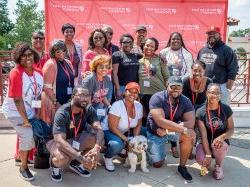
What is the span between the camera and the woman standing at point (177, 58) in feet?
16.8

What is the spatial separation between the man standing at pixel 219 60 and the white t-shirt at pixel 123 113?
1.51 meters

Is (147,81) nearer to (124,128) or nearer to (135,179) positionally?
(124,128)

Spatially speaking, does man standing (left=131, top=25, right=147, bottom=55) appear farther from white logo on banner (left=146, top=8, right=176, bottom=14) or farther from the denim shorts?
white logo on banner (left=146, top=8, right=176, bottom=14)

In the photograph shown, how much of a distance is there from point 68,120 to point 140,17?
3.56 meters

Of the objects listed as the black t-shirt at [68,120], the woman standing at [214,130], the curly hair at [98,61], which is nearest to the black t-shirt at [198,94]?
the woman standing at [214,130]

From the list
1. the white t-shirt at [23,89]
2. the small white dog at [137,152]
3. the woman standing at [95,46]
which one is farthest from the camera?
the woman standing at [95,46]

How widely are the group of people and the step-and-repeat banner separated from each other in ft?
5.67

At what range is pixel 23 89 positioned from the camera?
4031mm

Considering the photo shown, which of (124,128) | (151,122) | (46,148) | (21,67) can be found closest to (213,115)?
(151,122)

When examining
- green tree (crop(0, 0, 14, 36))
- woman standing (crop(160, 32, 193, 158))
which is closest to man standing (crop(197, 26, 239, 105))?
woman standing (crop(160, 32, 193, 158))

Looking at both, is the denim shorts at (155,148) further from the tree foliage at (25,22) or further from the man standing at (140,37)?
the tree foliage at (25,22)

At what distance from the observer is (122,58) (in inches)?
191

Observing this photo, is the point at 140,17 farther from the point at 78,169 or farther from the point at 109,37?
the point at 78,169

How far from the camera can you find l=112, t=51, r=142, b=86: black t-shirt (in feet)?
15.9
